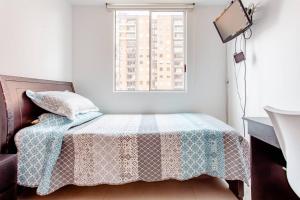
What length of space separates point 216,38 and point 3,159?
130 inches

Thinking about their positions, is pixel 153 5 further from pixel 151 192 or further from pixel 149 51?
pixel 151 192

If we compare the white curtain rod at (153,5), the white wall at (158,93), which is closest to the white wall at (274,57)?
the white wall at (158,93)

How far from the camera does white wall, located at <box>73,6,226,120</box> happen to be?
3818 millimetres

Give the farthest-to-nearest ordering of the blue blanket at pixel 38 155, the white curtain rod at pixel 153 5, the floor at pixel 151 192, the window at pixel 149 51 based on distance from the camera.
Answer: the window at pixel 149 51 < the white curtain rod at pixel 153 5 < the floor at pixel 151 192 < the blue blanket at pixel 38 155

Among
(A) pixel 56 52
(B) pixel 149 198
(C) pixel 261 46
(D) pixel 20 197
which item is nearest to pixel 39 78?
(A) pixel 56 52

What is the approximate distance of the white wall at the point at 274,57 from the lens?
206 centimetres

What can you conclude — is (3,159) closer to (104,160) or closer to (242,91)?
(104,160)

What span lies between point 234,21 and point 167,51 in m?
1.36

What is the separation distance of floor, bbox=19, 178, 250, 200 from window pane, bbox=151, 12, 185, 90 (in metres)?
1.85

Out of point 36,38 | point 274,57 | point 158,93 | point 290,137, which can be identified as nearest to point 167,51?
point 158,93

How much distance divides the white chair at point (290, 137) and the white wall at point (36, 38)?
2158 mm

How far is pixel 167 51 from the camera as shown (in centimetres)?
395

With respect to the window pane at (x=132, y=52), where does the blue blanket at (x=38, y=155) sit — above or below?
below

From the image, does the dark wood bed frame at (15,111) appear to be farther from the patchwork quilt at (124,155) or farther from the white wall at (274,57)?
the white wall at (274,57)
